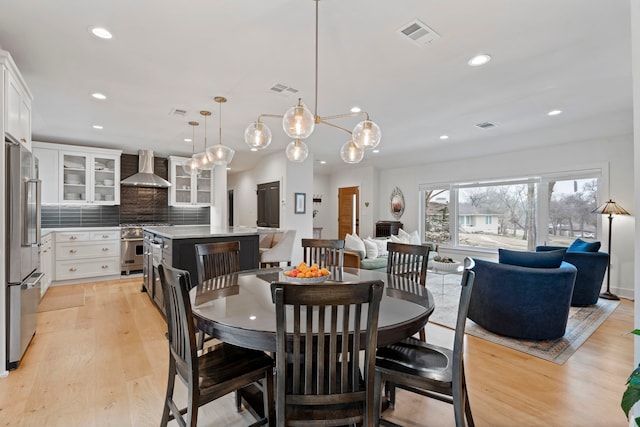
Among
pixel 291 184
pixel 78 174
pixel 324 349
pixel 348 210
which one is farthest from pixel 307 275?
pixel 348 210

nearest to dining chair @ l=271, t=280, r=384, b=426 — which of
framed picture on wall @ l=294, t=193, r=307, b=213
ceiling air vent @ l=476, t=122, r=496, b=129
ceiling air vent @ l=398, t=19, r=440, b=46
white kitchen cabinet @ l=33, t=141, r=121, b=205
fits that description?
ceiling air vent @ l=398, t=19, r=440, b=46

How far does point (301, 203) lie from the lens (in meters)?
6.76

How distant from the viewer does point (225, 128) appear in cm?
504

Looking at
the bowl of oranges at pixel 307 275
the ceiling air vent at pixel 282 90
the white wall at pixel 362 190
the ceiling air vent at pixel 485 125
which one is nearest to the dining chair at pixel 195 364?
the bowl of oranges at pixel 307 275

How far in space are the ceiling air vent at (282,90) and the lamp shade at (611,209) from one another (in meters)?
4.80

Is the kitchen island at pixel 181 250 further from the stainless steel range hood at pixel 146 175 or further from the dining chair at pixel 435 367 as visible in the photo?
the dining chair at pixel 435 367

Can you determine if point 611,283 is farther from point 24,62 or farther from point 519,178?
point 24,62

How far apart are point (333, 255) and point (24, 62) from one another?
128 inches

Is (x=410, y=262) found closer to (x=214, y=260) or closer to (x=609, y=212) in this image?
(x=214, y=260)

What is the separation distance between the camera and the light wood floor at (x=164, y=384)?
197cm

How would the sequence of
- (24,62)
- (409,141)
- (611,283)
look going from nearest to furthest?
(24,62), (611,283), (409,141)

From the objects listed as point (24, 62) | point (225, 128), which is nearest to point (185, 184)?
point (225, 128)

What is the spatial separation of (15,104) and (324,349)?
3.26m

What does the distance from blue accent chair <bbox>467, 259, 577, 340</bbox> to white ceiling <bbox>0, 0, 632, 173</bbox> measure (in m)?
1.93
